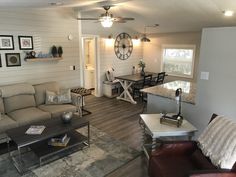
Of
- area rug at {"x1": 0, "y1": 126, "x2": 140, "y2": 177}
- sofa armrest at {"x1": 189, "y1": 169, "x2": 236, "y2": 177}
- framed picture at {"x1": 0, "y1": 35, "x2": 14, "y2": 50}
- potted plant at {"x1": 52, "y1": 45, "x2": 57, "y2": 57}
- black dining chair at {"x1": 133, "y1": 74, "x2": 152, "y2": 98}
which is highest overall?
framed picture at {"x1": 0, "y1": 35, "x2": 14, "y2": 50}

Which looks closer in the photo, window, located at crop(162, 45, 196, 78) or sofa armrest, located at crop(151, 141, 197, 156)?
sofa armrest, located at crop(151, 141, 197, 156)

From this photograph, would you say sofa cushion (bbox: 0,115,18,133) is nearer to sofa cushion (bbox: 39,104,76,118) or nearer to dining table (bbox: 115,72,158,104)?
sofa cushion (bbox: 39,104,76,118)

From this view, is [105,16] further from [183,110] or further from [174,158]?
[174,158]

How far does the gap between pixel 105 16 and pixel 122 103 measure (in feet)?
9.94

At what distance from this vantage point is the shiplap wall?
4266 mm

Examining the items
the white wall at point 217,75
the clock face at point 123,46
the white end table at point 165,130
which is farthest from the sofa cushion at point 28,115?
the clock face at point 123,46

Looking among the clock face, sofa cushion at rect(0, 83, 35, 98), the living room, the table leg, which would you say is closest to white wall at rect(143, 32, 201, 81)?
the living room

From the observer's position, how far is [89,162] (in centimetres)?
309

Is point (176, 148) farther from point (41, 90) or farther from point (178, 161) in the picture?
point (41, 90)

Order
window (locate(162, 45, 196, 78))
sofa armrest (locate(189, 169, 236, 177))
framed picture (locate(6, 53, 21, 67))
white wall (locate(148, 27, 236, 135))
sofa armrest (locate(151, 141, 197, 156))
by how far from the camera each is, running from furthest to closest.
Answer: window (locate(162, 45, 196, 78)), framed picture (locate(6, 53, 21, 67)), white wall (locate(148, 27, 236, 135)), sofa armrest (locate(151, 141, 197, 156)), sofa armrest (locate(189, 169, 236, 177))

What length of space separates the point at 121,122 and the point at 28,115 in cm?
206

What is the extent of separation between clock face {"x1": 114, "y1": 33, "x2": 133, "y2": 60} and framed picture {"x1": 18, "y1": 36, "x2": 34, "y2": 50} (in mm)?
3083

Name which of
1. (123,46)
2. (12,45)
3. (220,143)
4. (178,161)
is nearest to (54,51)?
(12,45)

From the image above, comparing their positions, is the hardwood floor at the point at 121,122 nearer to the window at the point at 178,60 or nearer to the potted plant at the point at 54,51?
the potted plant at the point at 54,51
